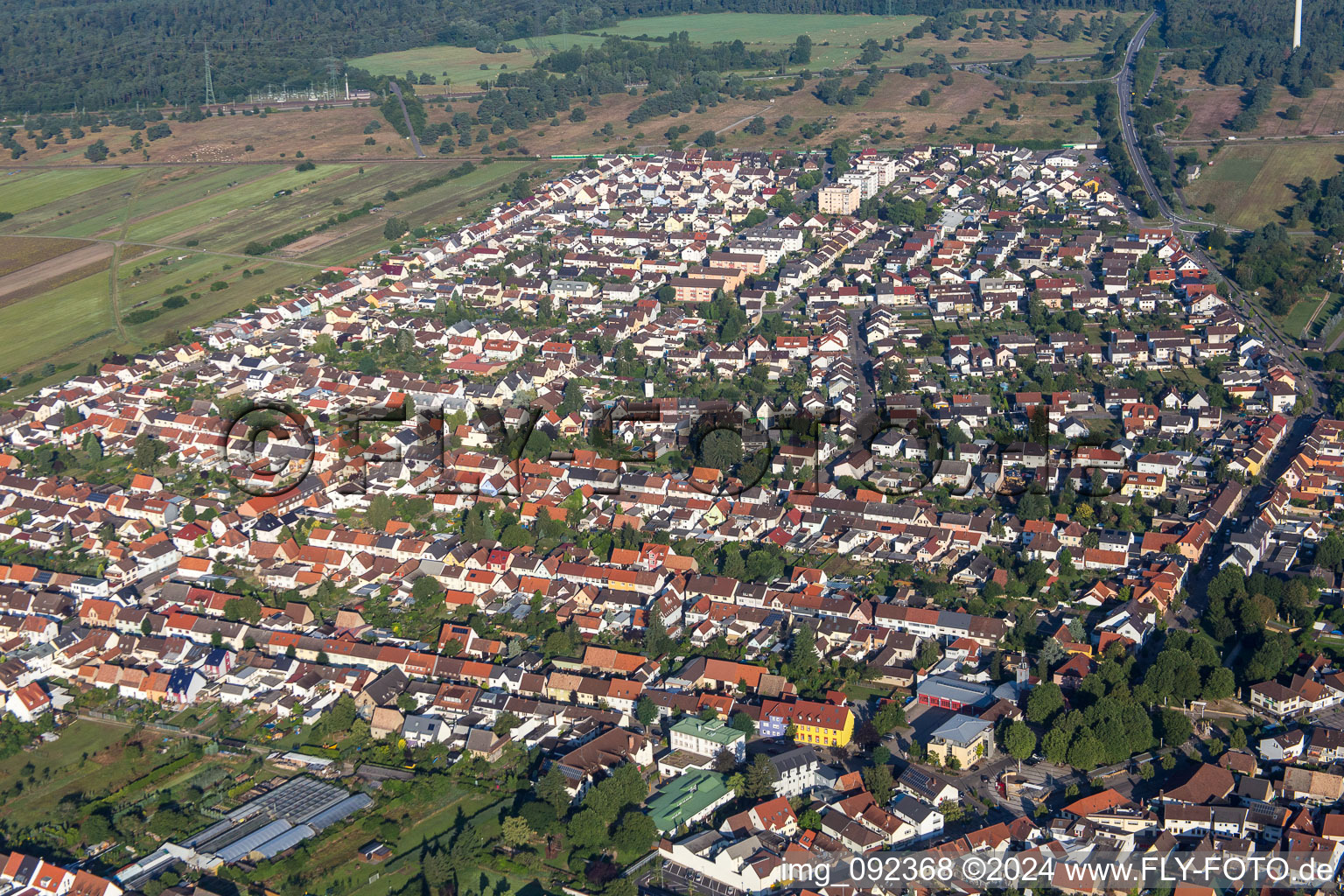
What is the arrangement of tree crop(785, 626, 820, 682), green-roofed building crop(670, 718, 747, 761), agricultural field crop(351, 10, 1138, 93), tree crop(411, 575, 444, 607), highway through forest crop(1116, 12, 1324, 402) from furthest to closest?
agricultural field crop(351, 10, 1138, 93) < highway through forest crop(1116, 12, 1324, 402) < tree crop(411, 575, 444, 607) < tree crop(785, 626, 820, 682) < green-roofed building crop(670, 718, 747, 761)

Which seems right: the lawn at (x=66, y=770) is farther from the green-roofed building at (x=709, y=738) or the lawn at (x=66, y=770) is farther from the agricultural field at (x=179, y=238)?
the agricultural field at (x=179, y=238)

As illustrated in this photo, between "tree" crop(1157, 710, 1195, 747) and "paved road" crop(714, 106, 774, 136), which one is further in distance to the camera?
"paved road" crop(714, 106, 774, 136)

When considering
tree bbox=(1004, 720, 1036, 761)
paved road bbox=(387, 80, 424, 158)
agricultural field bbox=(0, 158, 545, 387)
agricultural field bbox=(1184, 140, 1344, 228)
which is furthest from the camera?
paved road bbox=(387, 80, 424, 158)

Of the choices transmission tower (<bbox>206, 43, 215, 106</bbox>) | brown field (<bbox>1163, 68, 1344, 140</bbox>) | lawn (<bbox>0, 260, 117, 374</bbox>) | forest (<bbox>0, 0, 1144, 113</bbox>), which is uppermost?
forest (<bbox>0, 0, 1144, 113</bbox>)

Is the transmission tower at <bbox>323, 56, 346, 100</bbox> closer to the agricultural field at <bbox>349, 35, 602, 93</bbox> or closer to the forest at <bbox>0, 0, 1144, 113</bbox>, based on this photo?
the forest at <bbox>0, 0, 1144, 113</bbox>

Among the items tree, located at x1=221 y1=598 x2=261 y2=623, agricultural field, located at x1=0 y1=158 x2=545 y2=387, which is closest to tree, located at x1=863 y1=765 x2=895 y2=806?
tree, located at x1=221 y1=598 x2=261 y2=623

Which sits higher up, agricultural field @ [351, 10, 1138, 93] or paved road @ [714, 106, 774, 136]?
agricultural field @ [351, 10, 1138, 93]

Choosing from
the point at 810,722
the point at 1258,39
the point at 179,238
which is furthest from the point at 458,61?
the point at 810,722

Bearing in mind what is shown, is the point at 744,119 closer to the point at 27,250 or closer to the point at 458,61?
the point at 458,61
